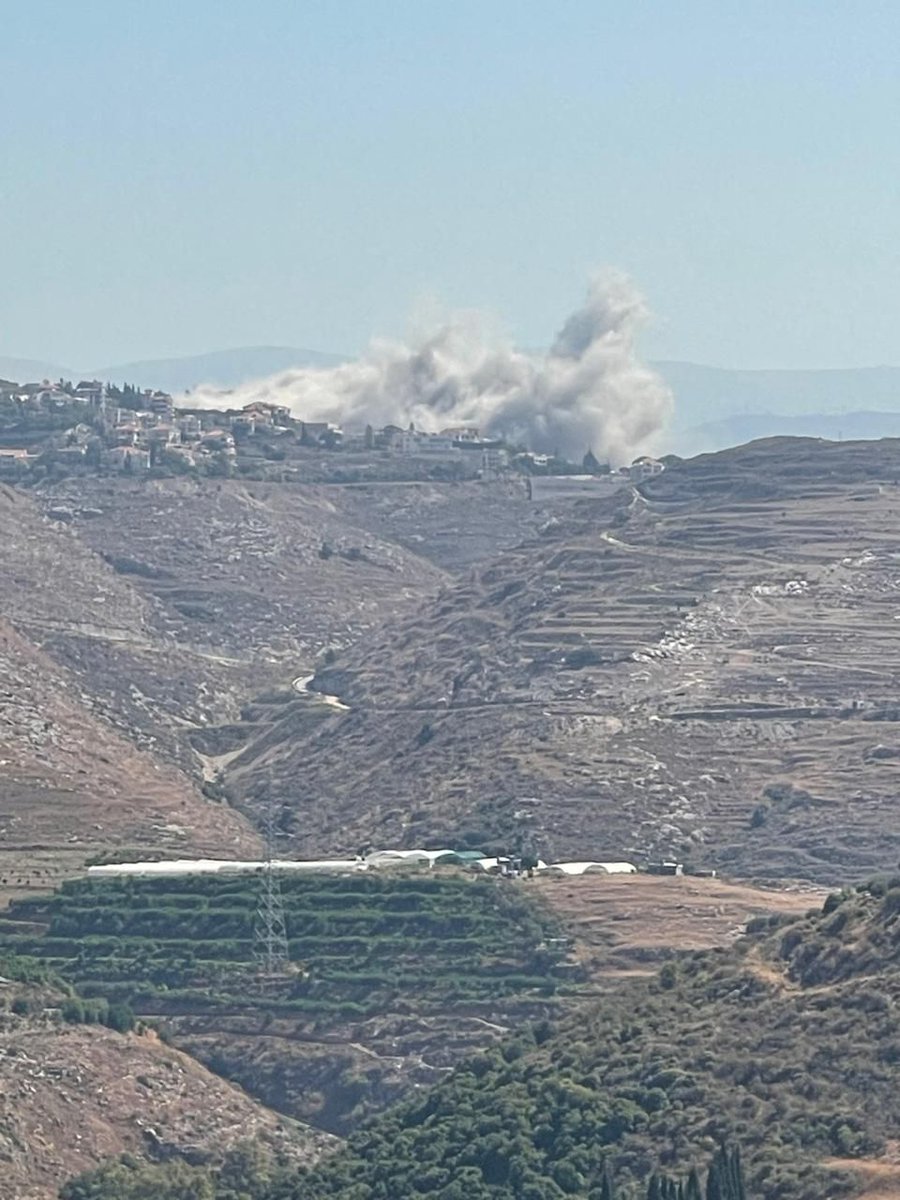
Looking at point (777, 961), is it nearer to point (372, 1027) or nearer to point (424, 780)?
point (372, 1027)

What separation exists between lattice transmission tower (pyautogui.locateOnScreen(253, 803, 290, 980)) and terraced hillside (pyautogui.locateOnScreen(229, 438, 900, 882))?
1843 centimetres

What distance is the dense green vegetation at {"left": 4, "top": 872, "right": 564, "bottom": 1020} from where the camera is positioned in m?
108

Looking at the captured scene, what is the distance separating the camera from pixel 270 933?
109500 millimetres

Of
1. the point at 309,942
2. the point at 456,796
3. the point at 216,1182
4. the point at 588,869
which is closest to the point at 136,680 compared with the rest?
the point at 456,796

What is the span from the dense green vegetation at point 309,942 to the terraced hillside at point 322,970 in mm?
56

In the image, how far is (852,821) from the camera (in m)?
130

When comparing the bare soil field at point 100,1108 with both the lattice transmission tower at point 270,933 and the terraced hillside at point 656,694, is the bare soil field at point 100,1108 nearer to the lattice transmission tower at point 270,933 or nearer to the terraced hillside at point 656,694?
the lattice transmission tower at point 270,933

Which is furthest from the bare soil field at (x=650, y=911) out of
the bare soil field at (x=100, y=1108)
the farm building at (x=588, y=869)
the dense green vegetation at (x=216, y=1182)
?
the dense green vegetation at (x=216, y=1182)

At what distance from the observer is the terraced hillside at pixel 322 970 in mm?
104013

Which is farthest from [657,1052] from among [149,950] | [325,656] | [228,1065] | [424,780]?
[325,656]

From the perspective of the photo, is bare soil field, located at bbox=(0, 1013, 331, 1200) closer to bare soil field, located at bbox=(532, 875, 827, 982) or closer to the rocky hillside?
the rocky hillside

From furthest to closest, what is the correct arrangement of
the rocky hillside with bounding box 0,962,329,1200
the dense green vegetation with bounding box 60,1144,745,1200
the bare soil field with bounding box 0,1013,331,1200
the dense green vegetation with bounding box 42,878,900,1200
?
1. the rocky hillside with bounding box 0,962,329,1200
2. the bare soil field with bounding box 0,1013,331,1200
3. the dense green vegetation with bounding box 60,1144,745,1200
4. the dense green vegetation with bounding box 42,878,900,1200

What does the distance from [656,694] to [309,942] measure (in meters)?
39.3

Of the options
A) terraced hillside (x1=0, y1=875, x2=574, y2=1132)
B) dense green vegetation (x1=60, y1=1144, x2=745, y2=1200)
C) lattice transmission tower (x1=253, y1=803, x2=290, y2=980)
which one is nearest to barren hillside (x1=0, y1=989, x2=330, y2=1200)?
dense green vegetation (x1=60, y1=1144, x2=745, y2=1200)
